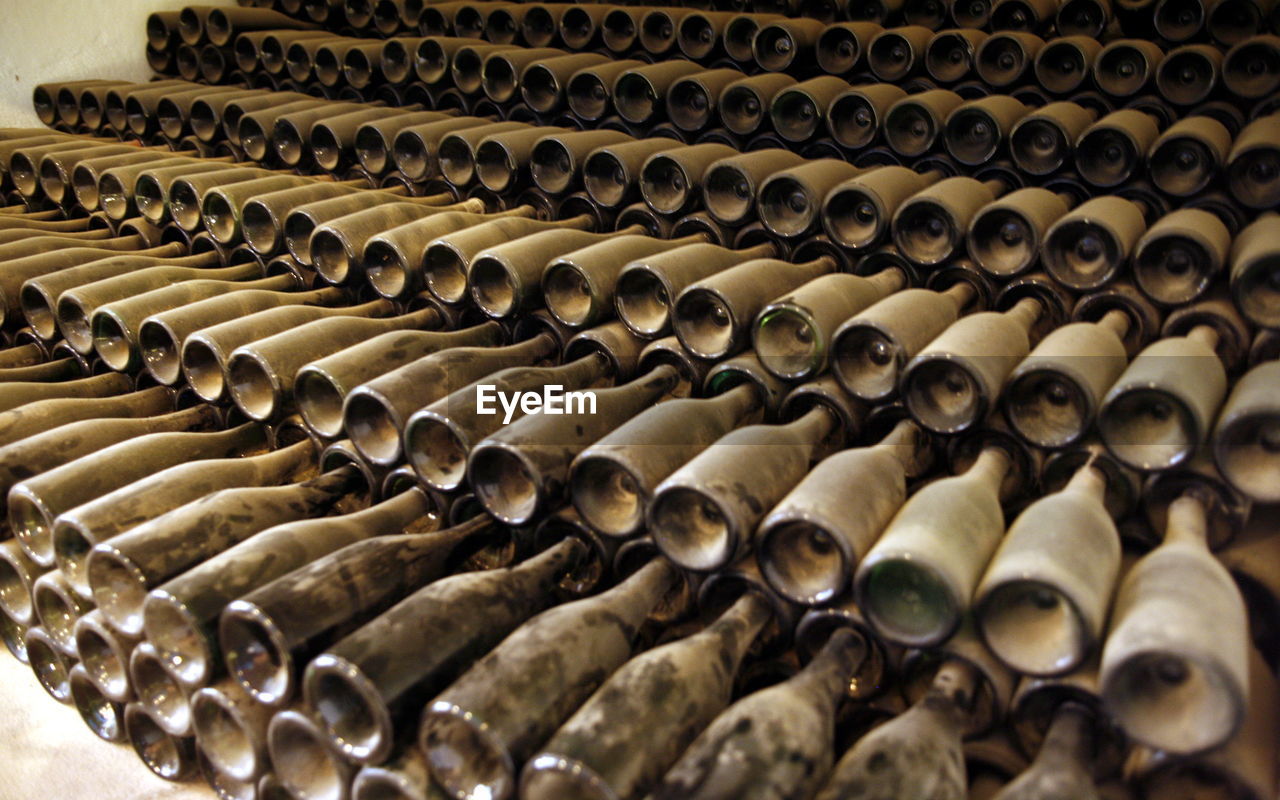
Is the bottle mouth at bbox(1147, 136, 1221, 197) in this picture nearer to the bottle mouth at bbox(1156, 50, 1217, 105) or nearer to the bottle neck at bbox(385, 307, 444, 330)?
the bottle mouth at bbox(1156, 50, 1217, 105)

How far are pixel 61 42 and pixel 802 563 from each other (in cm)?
325

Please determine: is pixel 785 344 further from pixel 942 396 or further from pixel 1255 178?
pixel 1255 178

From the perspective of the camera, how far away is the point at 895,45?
1932mm

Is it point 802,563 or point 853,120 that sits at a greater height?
point 853,120

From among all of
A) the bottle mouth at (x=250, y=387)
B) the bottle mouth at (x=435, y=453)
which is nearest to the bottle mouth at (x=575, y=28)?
the bottle mouth at (x=250, y=387)

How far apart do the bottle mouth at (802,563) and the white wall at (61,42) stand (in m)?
3.12

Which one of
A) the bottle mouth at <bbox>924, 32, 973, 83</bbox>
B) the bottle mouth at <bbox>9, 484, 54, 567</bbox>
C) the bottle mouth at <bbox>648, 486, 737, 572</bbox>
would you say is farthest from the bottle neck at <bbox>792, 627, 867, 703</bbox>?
the bottle mouth at <bbox>924, 32, 973, 83</bbox>

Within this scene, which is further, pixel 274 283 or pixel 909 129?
pixel 274 283

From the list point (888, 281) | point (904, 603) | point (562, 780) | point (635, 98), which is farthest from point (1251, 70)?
point (562, 780)

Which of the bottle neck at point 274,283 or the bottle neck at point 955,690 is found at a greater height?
the bottle neck at point 274,283

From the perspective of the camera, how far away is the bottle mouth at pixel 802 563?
3.47 ft

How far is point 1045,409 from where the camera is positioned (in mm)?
1187

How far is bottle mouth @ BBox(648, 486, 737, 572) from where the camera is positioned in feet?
3.63

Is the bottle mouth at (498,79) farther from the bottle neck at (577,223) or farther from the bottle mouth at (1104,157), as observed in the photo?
the bottle mouth at (1104,157)
